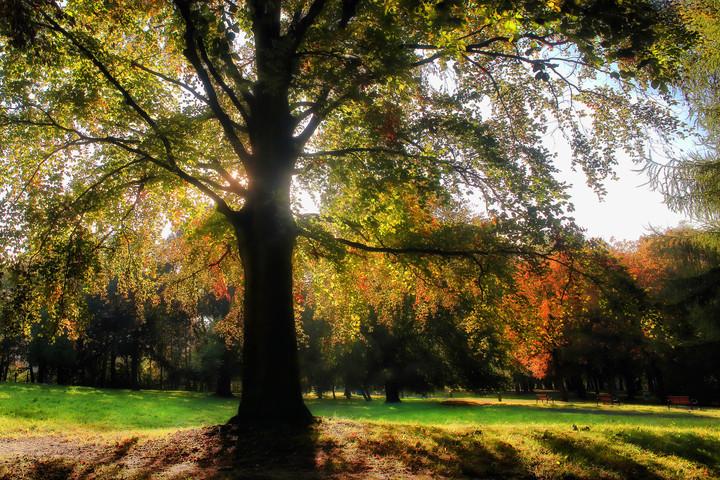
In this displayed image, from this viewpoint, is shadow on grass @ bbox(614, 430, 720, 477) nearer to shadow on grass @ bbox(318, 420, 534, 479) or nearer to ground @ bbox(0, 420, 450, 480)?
shadow on grass @ bbox(318, 420, 534, 479)

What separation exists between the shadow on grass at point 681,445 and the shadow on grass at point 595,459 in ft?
3.18

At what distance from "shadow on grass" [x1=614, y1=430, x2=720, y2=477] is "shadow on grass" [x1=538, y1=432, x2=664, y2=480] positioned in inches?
38.2

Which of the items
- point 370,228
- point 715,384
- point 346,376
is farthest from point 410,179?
point 715,384

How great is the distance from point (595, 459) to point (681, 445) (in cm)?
249

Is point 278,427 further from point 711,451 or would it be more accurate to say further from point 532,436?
point 711,451

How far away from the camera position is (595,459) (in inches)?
253

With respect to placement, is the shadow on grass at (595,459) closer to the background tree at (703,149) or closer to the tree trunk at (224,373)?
the background tree at (703,149)

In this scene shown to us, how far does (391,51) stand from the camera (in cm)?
750

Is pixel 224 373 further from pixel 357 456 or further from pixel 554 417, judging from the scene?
pixel 357 456

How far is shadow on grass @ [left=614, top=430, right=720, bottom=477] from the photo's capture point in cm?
685

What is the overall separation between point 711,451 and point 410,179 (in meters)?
7.34

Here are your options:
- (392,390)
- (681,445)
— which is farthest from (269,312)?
(392,390)

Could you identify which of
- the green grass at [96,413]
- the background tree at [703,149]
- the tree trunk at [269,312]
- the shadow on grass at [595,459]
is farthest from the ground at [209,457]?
the background tree at [703,149]

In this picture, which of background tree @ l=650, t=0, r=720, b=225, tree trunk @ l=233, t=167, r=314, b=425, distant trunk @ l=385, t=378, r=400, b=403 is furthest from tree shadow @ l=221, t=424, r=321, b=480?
distant trunk @ l=385, t=378, r=400, b=403
